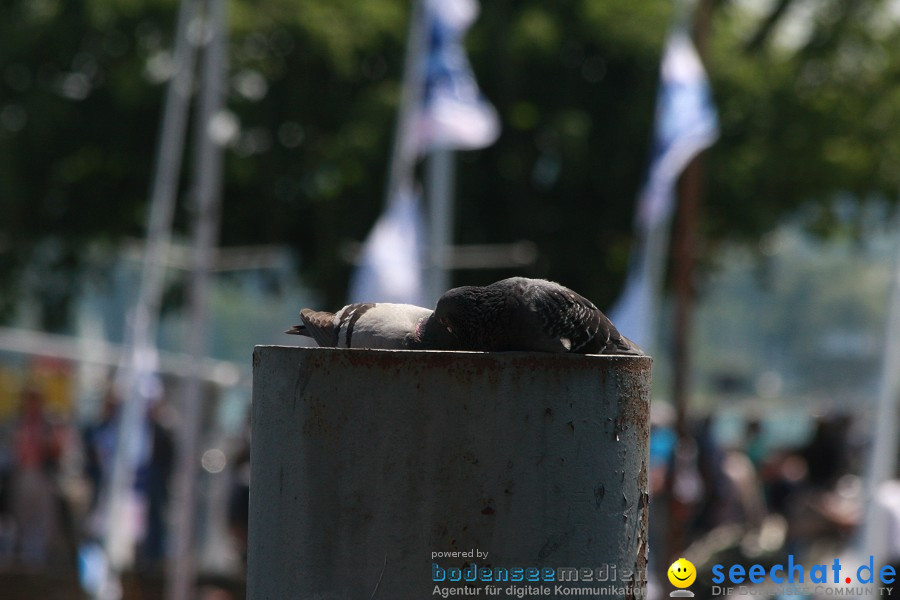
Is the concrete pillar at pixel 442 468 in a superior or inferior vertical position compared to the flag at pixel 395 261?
inferior

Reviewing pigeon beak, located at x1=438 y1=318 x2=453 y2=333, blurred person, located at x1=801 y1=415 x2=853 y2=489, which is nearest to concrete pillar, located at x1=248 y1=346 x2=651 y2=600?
pigeon beak, located at x1=438 y1=318 x2=453 y2=333

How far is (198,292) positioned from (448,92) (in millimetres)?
2897

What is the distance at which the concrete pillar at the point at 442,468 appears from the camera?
9.35 feet

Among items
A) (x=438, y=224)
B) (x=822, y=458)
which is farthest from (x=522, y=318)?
(x=438, y=224)

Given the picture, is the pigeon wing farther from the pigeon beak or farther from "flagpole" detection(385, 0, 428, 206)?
"flagpole" detection(385, 0, 428, 206)

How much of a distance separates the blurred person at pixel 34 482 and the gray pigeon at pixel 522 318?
40.0 ft

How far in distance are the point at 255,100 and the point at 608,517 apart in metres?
17.7

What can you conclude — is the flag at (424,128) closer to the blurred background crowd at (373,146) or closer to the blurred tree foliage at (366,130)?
the blurred background crowd at (373,146)

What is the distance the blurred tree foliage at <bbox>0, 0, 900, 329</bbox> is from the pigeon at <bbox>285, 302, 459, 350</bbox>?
1588 centimetres

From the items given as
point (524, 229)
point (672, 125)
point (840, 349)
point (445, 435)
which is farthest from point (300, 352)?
point (840, 349)

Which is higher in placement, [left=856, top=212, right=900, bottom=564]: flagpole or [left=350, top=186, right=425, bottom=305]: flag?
[left=350, top=186, right=425, bottom=305]: flag

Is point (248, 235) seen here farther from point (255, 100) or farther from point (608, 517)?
point (608, 517)

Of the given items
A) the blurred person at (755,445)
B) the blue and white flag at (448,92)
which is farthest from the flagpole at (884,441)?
the blurred person at (755,445)

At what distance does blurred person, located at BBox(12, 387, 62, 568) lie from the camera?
47.4 feet
